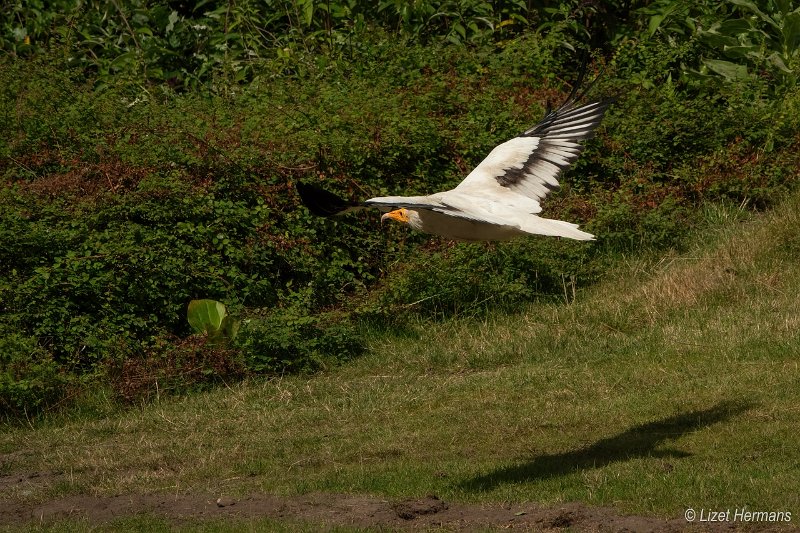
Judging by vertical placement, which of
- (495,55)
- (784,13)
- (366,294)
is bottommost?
(366,294)

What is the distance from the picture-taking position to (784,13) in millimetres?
12547

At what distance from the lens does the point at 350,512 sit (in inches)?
252

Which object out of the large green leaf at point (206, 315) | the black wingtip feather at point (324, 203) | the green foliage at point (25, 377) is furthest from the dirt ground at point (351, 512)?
the large green leaf at point (206, 315)

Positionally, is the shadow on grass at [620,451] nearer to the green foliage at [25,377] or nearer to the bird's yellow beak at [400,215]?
the bird's yellow beak at [400,215]

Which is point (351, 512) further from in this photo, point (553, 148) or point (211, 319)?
point (553, 148)

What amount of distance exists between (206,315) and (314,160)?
6.91ft

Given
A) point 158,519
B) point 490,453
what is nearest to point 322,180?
point 490,453

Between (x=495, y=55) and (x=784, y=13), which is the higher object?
(x=784, y=13)

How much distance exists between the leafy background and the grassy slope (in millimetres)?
469

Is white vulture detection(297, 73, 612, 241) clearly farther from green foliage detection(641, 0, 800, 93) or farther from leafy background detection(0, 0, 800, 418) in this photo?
green foliage detection(641, 0, 800, 93)

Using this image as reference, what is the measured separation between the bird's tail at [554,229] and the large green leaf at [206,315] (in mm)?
3358

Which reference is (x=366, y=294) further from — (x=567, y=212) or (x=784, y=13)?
(x=784, y=13)

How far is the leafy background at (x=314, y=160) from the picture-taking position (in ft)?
31.0

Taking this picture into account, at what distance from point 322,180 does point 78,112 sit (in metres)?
2.71
